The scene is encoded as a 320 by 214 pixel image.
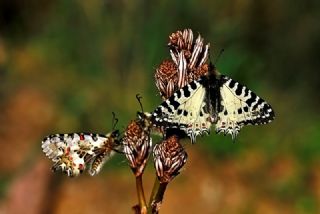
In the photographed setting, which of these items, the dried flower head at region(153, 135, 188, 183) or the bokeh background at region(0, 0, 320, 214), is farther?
the bokeh background at region(0, 0, 320, 214)

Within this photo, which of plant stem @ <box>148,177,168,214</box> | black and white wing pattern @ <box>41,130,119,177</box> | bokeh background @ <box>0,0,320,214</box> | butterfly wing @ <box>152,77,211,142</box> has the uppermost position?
bokeh background @ <box>0,0,320,214</box>

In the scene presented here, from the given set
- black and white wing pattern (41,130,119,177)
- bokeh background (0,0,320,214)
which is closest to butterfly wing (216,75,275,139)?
black and white wing pattern (41,130,119,177)

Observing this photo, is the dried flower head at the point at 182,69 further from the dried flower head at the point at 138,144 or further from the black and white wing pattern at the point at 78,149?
the black and white wing pattern at the point at 78,149

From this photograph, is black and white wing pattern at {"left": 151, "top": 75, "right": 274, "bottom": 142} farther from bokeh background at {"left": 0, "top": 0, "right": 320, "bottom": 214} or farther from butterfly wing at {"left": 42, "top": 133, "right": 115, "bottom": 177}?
bokeh background at {"left": 0, "top": 0, "right": 320, "bottom": 214}

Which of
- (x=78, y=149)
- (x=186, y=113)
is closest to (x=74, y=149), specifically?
(x=78, y=149)
